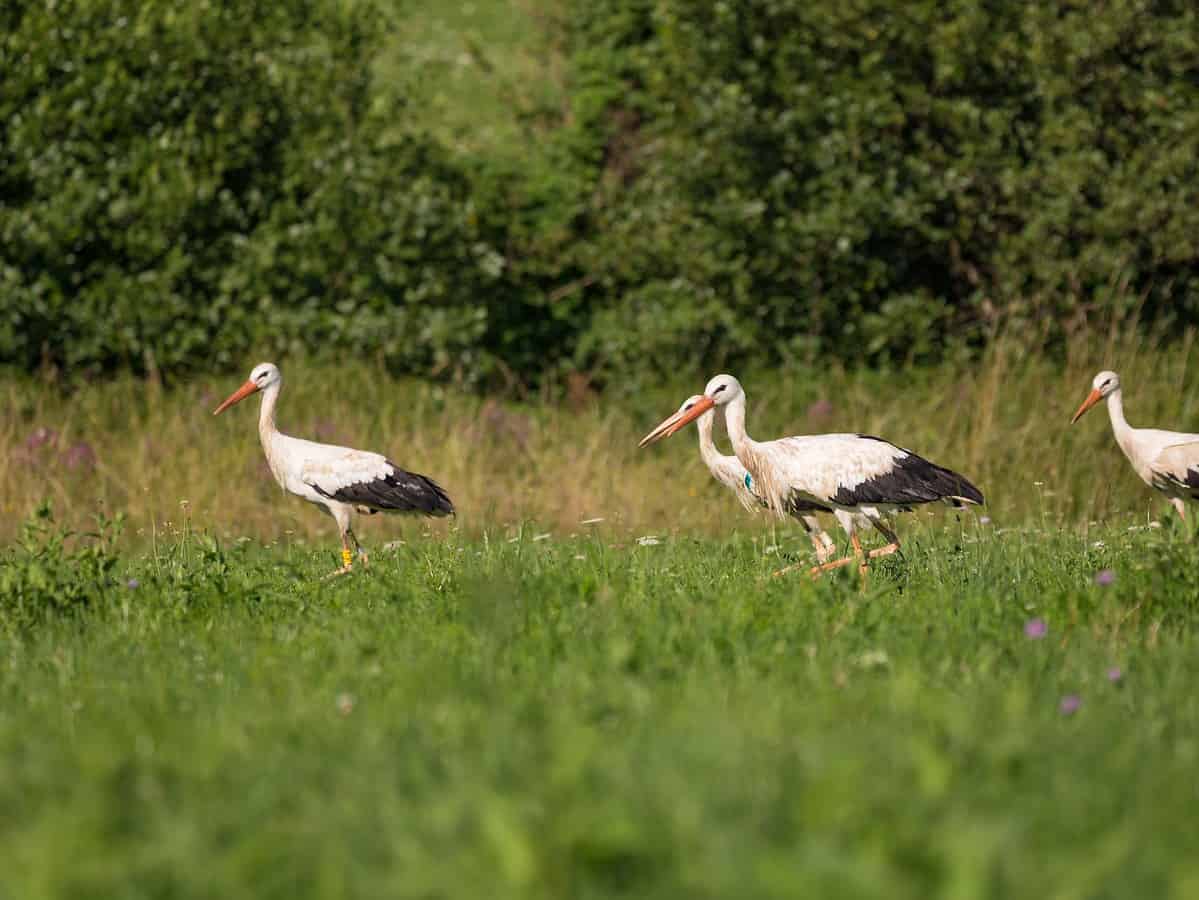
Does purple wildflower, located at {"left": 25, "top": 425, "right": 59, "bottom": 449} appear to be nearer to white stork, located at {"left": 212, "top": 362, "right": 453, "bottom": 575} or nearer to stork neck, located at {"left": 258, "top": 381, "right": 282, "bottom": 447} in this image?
stork neck, located at {"left": 258, "top": 381, "right": 282, "bottom": 447}

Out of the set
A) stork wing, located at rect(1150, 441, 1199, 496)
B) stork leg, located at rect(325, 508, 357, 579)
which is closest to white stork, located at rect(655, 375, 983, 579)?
stork wing, located at rect(1150, 441, 1199, 496)

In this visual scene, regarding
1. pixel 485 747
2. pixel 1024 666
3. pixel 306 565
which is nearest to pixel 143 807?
pixel 485 747

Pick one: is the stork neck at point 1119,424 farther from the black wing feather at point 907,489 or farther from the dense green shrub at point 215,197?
the dense green shrub at point 215,197

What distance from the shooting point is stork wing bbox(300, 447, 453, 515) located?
883cm

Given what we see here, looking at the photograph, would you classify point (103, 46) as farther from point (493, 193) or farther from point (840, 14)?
point (840, 14)

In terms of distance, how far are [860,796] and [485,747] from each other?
3.31 ft

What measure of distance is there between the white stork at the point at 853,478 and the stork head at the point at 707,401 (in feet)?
1.76

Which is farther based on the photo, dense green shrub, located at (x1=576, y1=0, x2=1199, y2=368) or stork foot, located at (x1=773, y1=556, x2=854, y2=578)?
dense green shrub, located at (x1=576, y1=0, x2=1199, y2=368)

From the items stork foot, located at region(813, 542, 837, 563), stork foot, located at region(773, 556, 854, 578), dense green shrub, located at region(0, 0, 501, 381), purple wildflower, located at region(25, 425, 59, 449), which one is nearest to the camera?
stork foot, located at region(773, 556, 854, 578)

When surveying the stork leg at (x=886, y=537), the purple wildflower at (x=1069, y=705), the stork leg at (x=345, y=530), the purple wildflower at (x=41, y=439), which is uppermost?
the purple wildflower at (x=1069, y=705)

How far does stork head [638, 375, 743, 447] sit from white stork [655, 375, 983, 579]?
0.54 m

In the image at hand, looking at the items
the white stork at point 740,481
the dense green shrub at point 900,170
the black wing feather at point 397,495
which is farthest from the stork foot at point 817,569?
the dense green shrub at point 900,170

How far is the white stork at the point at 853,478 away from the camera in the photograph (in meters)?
7.99

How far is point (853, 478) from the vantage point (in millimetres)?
8008
